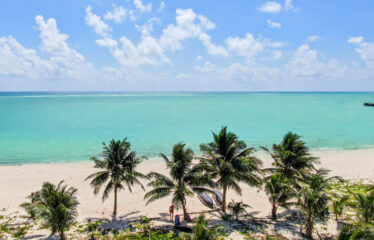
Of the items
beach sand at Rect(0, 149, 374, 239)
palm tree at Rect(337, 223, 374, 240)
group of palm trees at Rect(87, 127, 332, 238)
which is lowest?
beach sand at Rect(0, 149, 374, 239)

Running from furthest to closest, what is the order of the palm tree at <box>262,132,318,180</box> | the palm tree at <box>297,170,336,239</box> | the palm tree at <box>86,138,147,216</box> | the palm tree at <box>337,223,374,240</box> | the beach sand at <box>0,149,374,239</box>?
the beach sand at <box>0,149,374,239</box> < the palm tree at <box>262,132,318,180</box> < the palm tree at <box>86,138,147,216</box> < the palm tree at <box>297,170,336,239</box> < the palm tree at <box>337,223,374,240</box>

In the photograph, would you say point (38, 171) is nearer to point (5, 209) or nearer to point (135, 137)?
point (5, 209)

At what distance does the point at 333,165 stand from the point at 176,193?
26.8m

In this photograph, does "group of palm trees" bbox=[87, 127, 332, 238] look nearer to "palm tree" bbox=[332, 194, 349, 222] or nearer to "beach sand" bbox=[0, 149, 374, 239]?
"palm tree" bbox=[332, 194, 349, 222]

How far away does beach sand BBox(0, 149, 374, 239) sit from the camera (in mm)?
21703

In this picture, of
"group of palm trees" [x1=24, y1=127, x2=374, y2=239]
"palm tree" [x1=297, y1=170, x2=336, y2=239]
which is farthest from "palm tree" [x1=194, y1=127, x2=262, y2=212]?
"palm tree" [x1=297, y1=170, x2=336, y2=239]

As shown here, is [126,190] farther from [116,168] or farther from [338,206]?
[338,206]

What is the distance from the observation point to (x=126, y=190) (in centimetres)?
2597

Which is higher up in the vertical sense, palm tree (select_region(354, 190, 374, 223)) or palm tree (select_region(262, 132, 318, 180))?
palm tree (select_region(262, 132, 318, 180))

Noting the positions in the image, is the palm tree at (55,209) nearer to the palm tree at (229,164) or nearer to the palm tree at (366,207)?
the palm tree at (229,164)

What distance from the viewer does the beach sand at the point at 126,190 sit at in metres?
21.7

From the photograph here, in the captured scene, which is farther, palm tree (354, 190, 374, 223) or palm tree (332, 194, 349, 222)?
palm tree (332, 194, 349, 222)

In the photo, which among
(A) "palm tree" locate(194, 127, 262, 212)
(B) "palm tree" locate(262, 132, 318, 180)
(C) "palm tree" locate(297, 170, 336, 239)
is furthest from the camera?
(B) "palm tree" locate(262, 132, 318, 180)

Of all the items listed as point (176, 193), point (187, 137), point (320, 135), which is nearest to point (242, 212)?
point (176, 193)
